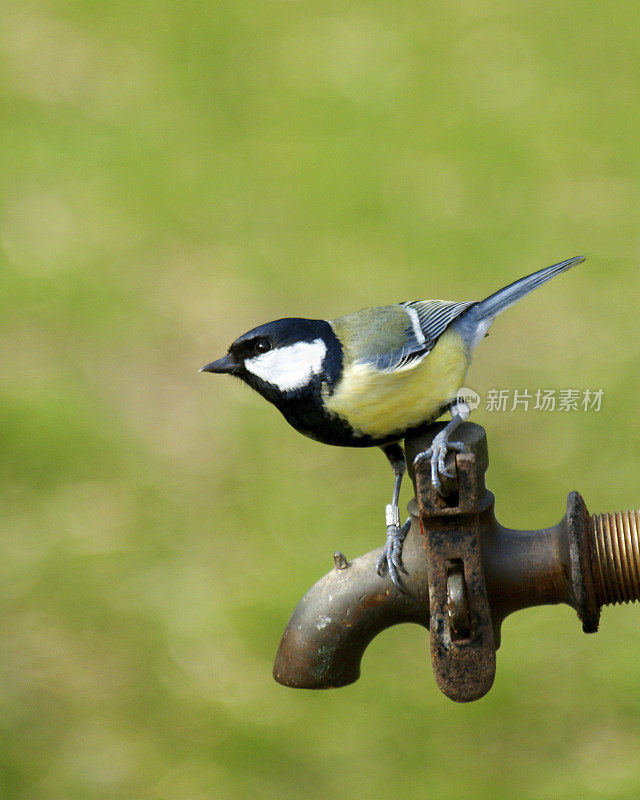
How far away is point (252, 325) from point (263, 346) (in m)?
2.36

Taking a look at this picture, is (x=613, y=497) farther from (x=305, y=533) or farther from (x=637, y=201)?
(x=637, y=201)

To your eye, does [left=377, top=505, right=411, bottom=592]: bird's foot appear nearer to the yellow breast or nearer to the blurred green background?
the yellow breast

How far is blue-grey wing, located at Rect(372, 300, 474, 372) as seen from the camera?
228cm

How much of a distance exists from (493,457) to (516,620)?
726mm

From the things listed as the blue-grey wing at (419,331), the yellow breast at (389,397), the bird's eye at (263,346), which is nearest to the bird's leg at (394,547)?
the yellow breast at (389,397)

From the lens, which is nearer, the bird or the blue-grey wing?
the bird

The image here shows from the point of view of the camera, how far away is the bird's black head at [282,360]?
215 cm

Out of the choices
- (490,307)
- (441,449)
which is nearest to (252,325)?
(490,307)

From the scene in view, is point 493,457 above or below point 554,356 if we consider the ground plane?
below

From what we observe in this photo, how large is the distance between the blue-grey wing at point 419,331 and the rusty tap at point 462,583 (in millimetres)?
274

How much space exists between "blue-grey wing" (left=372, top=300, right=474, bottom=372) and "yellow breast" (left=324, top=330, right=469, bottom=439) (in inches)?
1.0

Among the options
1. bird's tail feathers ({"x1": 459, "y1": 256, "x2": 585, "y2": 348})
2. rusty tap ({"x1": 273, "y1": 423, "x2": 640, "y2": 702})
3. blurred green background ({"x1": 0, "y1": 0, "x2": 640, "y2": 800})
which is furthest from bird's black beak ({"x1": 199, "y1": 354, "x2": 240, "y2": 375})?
blurred green background ({"x1": 0, "y1": 0, "x2": 640, "y2": 800})

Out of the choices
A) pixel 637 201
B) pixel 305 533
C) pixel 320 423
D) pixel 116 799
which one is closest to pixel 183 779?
pixel 116 799

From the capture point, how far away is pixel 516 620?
11.7 feet
